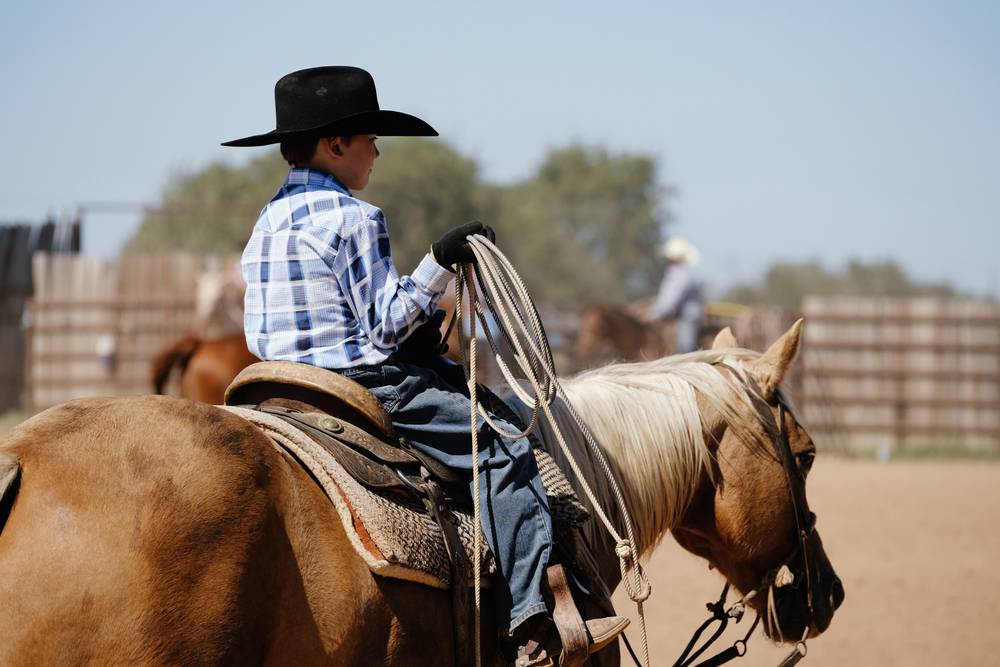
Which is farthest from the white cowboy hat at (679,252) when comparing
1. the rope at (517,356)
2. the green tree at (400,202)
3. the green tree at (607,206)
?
the green tree at (607,206)

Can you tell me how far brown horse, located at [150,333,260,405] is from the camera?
8.79 metres

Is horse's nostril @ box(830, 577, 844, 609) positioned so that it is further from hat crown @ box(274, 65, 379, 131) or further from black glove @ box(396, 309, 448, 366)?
hat crown @ box(274, 65, 379, 131)

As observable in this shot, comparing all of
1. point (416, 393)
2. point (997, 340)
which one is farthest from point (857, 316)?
point (416, 393)

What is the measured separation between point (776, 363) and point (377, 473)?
161 cm

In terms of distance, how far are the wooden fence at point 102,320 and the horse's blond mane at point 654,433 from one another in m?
14.7

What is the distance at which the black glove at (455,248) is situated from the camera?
2723mm

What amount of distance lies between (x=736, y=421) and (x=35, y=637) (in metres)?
2.30

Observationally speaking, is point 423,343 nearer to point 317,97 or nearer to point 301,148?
point 301,148

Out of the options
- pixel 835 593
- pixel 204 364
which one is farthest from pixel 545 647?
pixel 204 364

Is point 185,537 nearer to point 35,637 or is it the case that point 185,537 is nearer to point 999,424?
point 35,637

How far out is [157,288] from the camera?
17.5 metres

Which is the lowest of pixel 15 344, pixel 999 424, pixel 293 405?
pixel 999 424

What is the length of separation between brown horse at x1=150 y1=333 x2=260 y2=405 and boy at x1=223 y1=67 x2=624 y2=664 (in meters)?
6.04

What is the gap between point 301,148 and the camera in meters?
2.90
